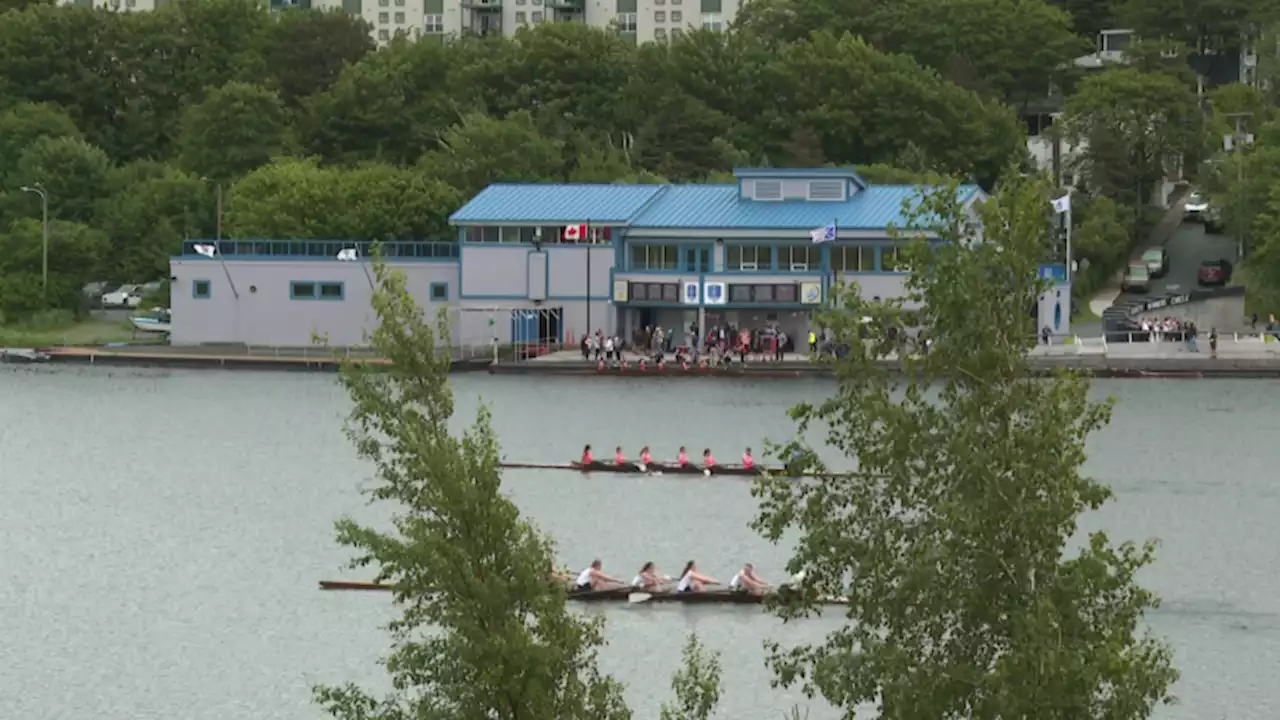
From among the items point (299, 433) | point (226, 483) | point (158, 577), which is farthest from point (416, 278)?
point (158, 577)

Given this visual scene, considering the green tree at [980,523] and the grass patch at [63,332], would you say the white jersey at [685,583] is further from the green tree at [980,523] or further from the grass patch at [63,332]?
the grass patch at [63,332]

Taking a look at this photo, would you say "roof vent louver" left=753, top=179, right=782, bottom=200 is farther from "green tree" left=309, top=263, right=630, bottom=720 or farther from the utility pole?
"green tree" left=309, top=263, right=630, bottom=720

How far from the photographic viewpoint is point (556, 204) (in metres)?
89.7

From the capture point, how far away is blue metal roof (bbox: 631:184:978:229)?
8544 cm

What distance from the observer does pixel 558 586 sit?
24.8 m

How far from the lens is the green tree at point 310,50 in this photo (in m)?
130

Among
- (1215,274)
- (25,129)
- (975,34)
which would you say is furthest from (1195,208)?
(25,129)

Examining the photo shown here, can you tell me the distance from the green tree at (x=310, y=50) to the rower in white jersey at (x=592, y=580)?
87.7m

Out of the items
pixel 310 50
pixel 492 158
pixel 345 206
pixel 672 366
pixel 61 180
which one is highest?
pixel 310 50

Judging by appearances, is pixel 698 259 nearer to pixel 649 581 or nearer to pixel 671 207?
pixel 671 207

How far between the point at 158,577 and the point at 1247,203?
5568 cm

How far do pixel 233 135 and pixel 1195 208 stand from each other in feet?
139

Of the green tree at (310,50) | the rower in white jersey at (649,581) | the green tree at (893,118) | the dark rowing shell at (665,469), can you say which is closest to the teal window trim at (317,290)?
the green tree at (893,118)

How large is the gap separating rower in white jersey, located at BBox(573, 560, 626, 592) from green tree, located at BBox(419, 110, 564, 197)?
2372 inches
